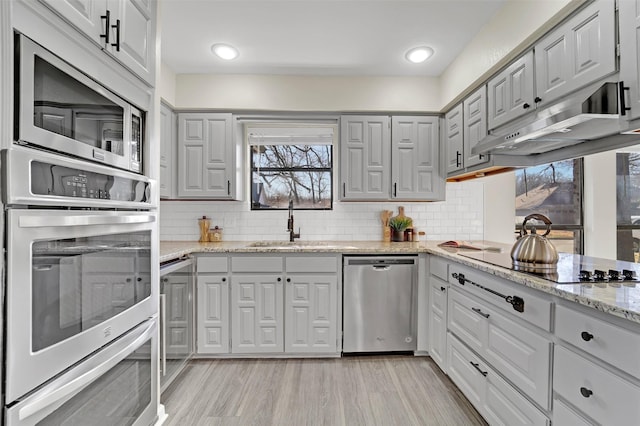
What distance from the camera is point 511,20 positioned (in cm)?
205

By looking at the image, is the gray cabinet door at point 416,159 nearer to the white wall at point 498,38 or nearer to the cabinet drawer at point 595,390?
the white wall at point 498,38

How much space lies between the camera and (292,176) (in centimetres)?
361

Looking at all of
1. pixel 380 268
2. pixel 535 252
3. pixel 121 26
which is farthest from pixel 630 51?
pixel 121 26

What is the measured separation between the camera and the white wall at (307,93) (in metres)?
3.12

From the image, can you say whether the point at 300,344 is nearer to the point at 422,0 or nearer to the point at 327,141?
the point at 327,141

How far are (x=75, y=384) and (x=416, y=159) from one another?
296cm

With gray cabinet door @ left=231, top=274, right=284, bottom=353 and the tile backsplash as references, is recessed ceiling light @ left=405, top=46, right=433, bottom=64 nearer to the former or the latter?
the tile backsplash

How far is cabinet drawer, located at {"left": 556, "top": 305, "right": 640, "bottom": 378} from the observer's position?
3.34 feet

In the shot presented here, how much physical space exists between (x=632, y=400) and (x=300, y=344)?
7.13 ft

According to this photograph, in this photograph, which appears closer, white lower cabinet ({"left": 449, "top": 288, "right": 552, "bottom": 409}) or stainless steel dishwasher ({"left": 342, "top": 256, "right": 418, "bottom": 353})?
white lower cabinet ({"left": 449, "top": 288, "right": 552, "bottom": 409})

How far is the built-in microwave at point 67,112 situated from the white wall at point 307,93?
174cm

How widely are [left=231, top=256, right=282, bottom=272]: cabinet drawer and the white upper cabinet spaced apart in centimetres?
154

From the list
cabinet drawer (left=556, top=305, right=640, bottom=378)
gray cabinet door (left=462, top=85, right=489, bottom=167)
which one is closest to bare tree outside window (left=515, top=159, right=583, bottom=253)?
gray cabinet door (left=462, top=85, right=489, bottom=167)

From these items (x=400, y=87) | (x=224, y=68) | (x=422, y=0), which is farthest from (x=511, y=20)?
(x=224, y=68)
